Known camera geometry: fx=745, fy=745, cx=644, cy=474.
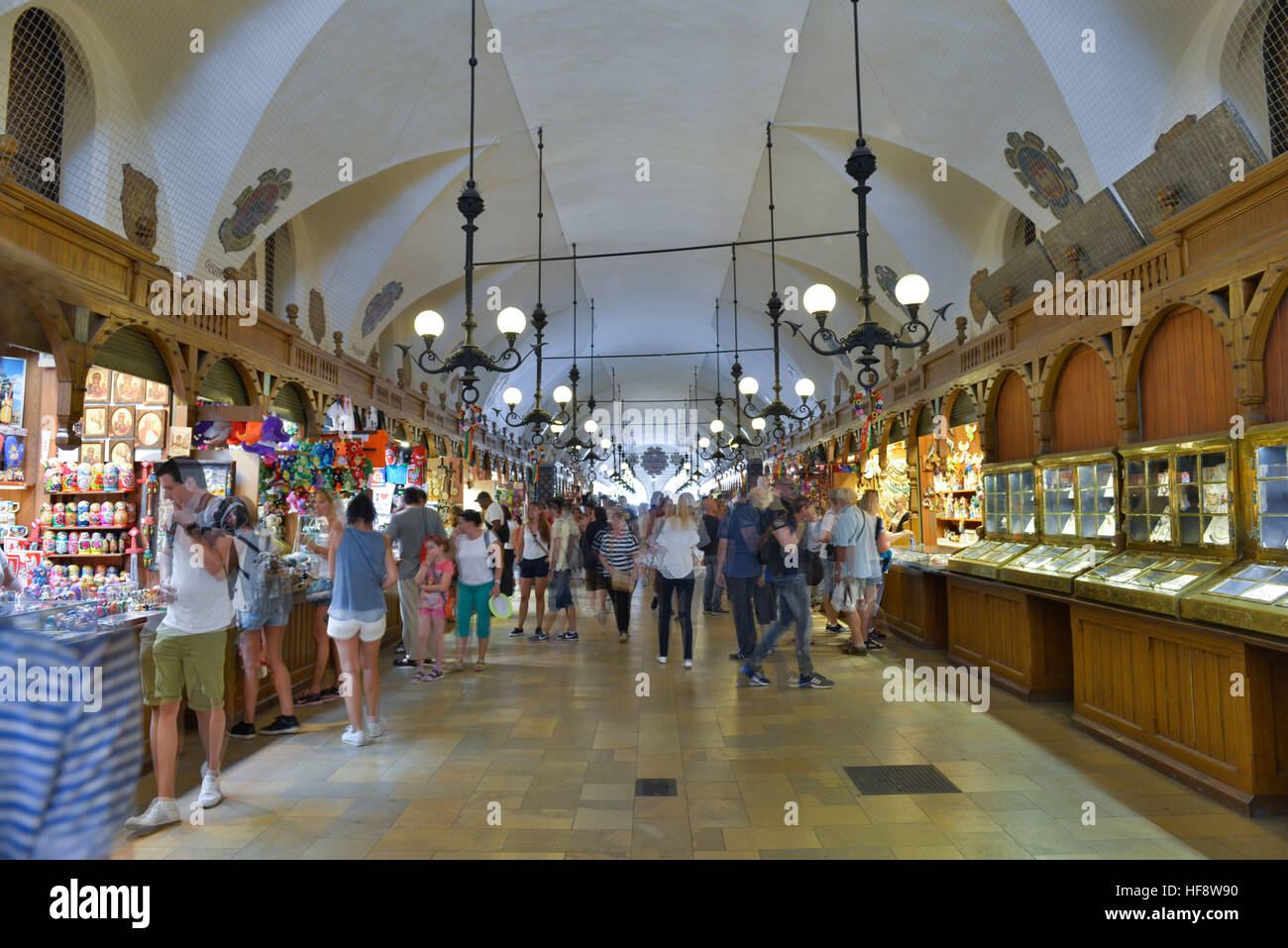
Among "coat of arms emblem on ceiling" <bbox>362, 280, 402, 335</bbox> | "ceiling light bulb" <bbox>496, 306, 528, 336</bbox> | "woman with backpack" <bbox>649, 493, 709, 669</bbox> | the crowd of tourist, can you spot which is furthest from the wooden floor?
"coat of arms emblem on ceiling" <bbox>362, 280, 402, 335</bbox>

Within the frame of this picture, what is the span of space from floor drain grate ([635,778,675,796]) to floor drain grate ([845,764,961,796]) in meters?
0.97

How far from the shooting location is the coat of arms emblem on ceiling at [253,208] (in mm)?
7559

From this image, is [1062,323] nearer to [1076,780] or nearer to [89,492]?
[1076,780]

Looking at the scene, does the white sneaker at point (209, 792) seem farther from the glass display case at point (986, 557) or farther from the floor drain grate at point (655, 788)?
the glass display case at point (986, 557)

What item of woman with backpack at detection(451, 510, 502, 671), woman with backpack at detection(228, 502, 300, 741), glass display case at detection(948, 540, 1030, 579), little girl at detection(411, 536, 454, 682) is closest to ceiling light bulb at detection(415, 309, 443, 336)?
woman with backpack at detection(451, 510, 502, 671)

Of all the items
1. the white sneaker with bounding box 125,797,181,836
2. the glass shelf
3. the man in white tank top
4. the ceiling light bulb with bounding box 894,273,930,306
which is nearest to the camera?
the white sneaker with bounding box 125,797,181,836

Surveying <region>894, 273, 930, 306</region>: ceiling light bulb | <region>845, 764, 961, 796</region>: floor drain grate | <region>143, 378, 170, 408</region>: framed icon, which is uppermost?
<region>894, 273, 930, 306</region>: ceiling light bulb

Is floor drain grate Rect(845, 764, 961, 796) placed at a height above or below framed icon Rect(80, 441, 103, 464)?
below

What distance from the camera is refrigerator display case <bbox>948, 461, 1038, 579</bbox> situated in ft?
20.9

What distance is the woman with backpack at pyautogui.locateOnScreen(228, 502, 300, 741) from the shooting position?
4645 millimetres

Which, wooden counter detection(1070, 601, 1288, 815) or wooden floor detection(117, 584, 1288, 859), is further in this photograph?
wooden counter detection(1070, 601, 1288, 815)

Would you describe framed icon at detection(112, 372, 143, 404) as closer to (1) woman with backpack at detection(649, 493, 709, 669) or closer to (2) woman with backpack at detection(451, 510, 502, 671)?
(2) woman with backpack at detection(451, 510, 502, 671)

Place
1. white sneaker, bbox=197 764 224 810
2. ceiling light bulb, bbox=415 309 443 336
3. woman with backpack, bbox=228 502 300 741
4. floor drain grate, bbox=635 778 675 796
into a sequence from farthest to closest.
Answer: ceiling light bulb, bbox=415 309 443 336, woman with backpack, bbox=228 502 300 741, floor drain grate, bbox=635 778 675 796, white sneaker, bbox=197 764 224 810

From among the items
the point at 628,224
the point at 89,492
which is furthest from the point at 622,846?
the point at 628,224
